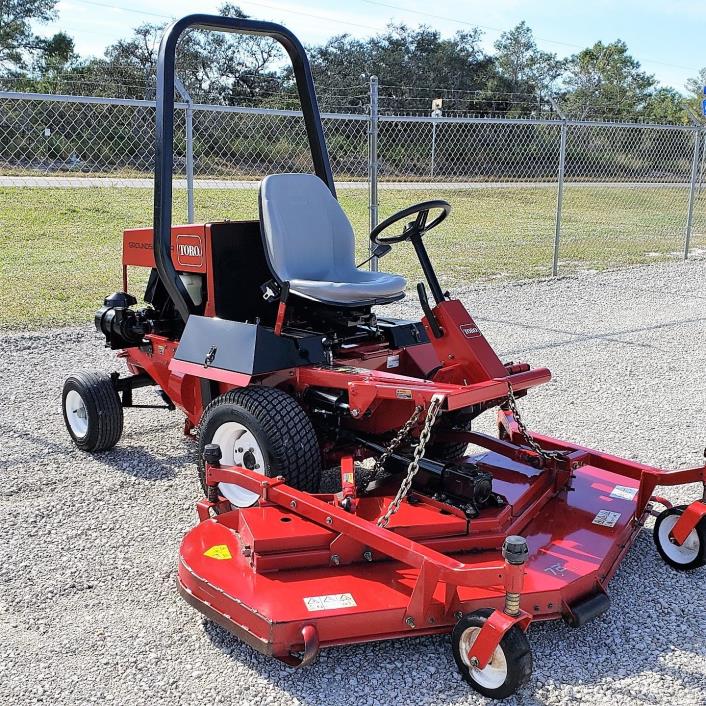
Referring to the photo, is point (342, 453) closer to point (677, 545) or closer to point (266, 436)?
point (266, 436)

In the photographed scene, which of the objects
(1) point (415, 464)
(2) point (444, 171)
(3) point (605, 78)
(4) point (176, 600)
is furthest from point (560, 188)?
(3) point (605, 78)

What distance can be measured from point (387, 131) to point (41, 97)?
11.7m

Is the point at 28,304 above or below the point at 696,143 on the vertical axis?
below

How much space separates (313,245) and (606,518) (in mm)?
1923

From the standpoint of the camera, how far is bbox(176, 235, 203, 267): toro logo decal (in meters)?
4.15

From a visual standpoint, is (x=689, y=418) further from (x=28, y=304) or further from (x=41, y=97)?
(x=28, y=304)

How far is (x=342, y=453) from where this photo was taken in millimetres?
3830

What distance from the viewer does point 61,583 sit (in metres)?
3.20

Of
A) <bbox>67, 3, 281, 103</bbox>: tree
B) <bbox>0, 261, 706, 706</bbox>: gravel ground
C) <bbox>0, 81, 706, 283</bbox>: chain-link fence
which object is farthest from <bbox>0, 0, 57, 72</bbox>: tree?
<bbox>0, 261, 706, 706</bbox>: gravel ground

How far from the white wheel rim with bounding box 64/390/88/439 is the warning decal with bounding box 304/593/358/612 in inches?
90.2

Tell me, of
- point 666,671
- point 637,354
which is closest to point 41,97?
point 637,354

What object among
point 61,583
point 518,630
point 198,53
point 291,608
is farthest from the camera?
point 198,53

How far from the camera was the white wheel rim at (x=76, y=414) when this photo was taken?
461 centimetres

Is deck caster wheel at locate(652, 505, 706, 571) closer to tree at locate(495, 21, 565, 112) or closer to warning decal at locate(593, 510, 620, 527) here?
warning decal at locate(593, 510, 620, 527)
